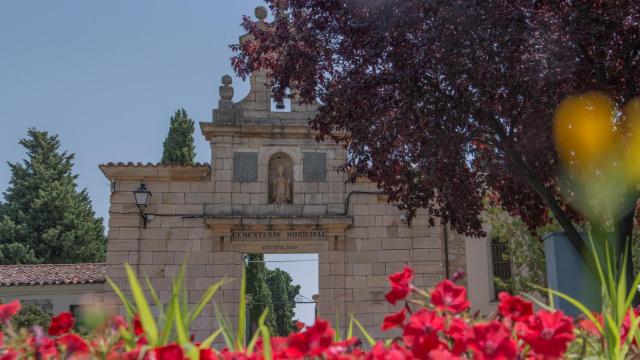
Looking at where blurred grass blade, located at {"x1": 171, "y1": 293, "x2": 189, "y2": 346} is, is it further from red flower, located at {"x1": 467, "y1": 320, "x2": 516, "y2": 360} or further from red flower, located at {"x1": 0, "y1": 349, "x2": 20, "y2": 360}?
red flower, located at {"x1": 467, "y1": 320, "x2": 516, "y2": 360}

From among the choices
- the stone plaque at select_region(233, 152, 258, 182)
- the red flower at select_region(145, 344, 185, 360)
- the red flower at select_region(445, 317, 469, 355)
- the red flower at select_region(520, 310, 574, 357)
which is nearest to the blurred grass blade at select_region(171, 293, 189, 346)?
the red flower at select_region(145, 344, 185, 360)

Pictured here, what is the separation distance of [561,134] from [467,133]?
3.59 ft

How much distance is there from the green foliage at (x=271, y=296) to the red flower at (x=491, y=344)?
17821 millimetres

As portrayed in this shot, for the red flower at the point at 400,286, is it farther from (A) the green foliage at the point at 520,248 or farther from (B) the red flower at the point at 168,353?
(A) the green foliage at the point at 520,248

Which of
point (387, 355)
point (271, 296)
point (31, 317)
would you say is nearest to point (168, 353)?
point (387, 355)

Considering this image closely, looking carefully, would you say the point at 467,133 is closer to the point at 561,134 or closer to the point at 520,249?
the point at 561,134

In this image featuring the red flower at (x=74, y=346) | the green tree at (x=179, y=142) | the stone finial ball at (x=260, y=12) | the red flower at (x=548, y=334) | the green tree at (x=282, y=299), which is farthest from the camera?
the green tree at (x=282, y=299)

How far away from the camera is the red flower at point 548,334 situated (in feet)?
4.93

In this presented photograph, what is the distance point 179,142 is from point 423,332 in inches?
1115

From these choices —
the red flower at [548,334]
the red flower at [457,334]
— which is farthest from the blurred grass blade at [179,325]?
the red flower at [548,334]

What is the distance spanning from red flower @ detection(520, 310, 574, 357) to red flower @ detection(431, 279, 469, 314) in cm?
20

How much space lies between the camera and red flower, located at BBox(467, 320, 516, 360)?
141 centimetres

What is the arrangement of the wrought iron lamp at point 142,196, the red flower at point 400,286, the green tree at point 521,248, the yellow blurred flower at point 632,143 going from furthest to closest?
the green tree at point 521,248, the wrought iron lamp at point 142,196, the yellow blurred flower at point 632,143, the red flower at point 400,286

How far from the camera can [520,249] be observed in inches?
652
